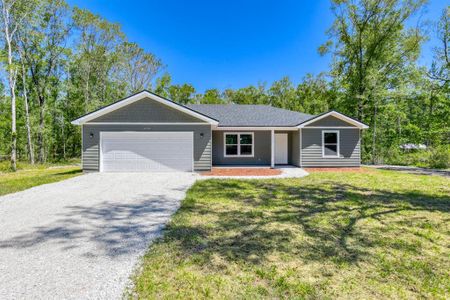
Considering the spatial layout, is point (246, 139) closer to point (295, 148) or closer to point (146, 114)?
point (295, 148)

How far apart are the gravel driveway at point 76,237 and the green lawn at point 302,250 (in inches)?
17.5

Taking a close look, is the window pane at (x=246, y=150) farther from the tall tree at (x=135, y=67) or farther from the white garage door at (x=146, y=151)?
the tall tree at (x=135, y=67)

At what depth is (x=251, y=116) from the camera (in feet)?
50.3

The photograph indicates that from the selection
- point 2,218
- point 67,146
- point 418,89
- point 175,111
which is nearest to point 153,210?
point 2,218

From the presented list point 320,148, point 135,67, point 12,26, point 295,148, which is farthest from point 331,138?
point 135,67

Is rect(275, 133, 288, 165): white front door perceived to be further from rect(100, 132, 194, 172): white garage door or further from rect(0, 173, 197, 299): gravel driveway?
rect(0, 173, 197, 299): gravel driveway

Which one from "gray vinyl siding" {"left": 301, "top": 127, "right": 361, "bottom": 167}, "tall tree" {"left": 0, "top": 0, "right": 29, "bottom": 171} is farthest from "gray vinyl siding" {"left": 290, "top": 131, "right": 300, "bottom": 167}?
"tall tree" {"left": 0, "top": 0, "right": 29, "bottom": 171}

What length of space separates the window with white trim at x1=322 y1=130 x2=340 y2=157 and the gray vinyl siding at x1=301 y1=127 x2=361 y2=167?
21 centimetres

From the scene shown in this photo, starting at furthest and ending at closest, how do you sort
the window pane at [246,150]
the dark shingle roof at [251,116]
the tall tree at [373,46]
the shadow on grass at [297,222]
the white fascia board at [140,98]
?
the tall tree at [373,46] < the window pane at [246,150] < the dark shingle roof at [251,116] < the white fascia board at [140,98] < the shadow on grass at [297,222]

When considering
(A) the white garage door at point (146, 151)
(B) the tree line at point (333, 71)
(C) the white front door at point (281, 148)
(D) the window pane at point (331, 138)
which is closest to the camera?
(A) the white garage door at point (146, 151)

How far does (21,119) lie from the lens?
20.4 m

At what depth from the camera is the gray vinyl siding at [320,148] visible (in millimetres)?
13383

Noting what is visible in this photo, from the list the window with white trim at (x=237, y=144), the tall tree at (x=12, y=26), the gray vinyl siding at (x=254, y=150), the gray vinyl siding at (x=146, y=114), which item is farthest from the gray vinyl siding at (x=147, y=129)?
the tall tree at (x=12, y=26)

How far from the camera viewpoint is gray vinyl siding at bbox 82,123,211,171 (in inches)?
467
